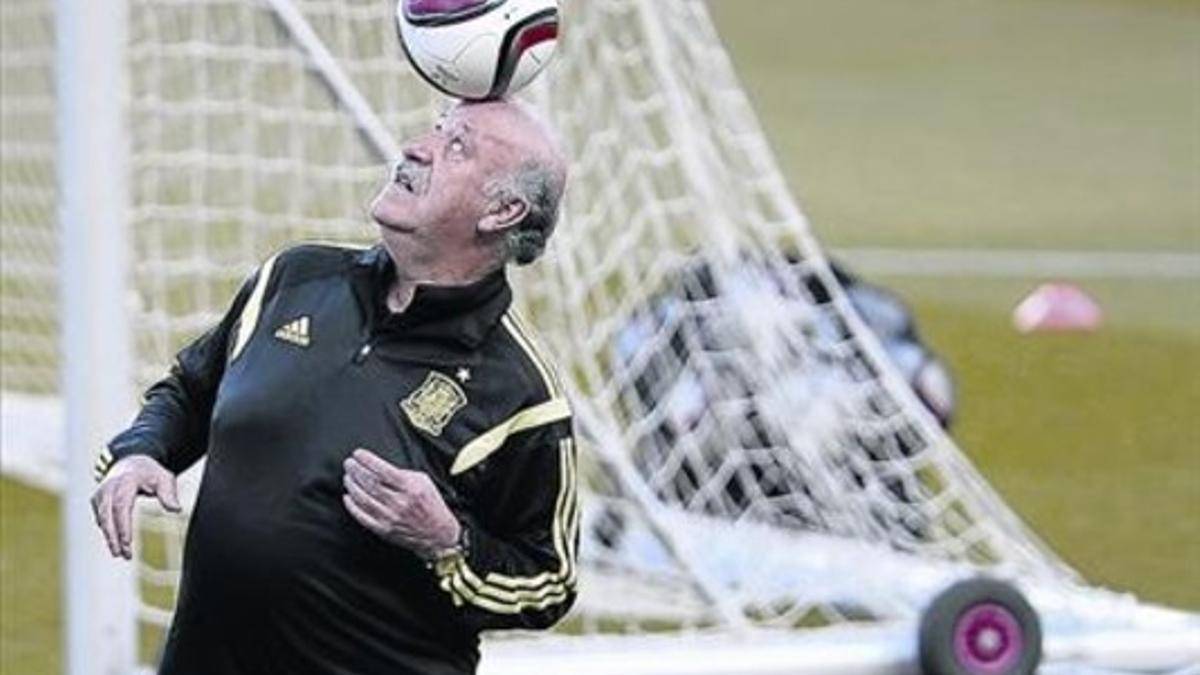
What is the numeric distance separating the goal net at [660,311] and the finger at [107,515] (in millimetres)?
2766

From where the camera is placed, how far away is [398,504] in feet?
15.1

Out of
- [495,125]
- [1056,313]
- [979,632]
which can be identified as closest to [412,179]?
[495,125]

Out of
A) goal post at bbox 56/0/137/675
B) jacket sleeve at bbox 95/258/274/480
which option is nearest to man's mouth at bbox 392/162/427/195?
jacket sleeve at bbox 95/258/274/480

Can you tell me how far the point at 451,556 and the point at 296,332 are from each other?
1.56 feet

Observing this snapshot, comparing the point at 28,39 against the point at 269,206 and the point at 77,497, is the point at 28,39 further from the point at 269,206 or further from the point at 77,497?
the point at 77,497

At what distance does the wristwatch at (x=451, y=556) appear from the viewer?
4699mm

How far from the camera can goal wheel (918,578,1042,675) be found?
7.55m

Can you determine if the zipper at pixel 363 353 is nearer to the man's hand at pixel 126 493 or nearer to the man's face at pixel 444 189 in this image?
the man's face at pixel 444 189

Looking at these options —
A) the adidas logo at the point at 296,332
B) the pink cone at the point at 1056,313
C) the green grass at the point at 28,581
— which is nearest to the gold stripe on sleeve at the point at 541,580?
the adidas logo at the point at 296,332

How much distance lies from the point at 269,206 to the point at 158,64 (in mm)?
451

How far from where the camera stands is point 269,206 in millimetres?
8008

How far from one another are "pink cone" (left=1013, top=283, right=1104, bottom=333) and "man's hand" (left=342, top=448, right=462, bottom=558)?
9103 mm

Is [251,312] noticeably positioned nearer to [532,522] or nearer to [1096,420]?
[532,522]

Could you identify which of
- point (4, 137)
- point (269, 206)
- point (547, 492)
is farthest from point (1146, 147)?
point (547, 492)
